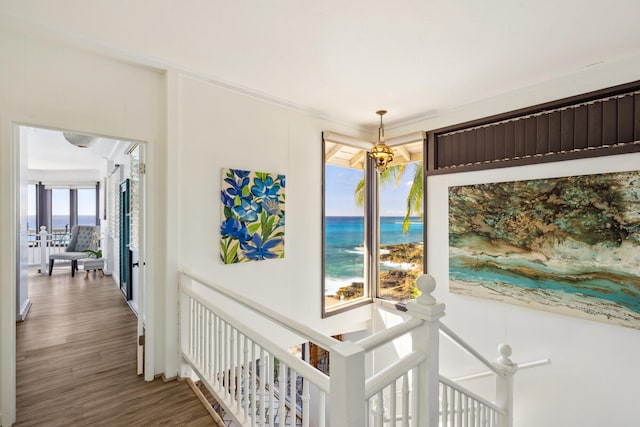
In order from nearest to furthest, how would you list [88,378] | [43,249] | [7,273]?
1. [7,273]
2. [88,378]
3. [43,249]

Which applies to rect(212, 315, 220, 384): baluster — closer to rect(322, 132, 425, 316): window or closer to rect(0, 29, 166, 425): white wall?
rect(0, 29, 166, 425): white wall

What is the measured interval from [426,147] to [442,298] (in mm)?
1775

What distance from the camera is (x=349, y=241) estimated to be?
13.4ft

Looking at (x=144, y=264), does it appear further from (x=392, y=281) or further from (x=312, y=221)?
(x=392, y=281)

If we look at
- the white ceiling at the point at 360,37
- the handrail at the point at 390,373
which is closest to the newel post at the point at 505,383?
the handrail at the point at 390,373

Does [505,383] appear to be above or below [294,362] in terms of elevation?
below

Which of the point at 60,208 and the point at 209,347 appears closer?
the point at 209,347

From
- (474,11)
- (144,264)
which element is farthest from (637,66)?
(144,264)

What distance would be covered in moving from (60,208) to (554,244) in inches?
414

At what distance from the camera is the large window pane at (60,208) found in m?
8.04

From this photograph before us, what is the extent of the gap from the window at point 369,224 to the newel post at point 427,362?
238 centimetres

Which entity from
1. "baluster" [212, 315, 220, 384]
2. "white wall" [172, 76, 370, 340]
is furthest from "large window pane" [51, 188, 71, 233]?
"baluster" [212, 315, 220, 384]

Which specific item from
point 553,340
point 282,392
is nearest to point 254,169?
point 282,392

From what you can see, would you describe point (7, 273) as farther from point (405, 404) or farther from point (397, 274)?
point (397, 274)
